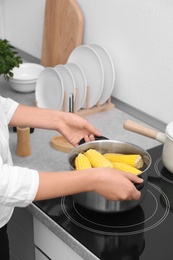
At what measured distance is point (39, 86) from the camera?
1675 millimetres

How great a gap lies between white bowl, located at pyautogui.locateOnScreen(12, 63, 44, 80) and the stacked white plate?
157 mm

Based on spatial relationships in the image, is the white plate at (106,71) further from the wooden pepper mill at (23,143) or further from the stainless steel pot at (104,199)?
the stainless steel pot at (104,199)

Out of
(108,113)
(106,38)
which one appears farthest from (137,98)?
(106,38)

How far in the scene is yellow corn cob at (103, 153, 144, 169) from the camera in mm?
1076

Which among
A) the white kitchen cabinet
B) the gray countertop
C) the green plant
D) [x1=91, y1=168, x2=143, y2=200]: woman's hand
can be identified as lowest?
the white kitchen cabinet

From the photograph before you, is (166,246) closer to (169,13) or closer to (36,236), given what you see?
(36,236)

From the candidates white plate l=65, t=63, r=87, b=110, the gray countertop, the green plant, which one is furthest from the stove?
the green plant

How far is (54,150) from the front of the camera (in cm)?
137

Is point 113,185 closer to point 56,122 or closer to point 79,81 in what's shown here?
point 56,122

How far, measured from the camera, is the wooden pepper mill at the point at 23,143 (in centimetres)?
131

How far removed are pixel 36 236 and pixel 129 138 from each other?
463 mm

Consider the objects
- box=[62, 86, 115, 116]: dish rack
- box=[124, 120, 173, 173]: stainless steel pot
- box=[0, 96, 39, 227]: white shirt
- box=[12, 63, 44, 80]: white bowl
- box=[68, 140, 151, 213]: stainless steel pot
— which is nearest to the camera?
Answer: box=[0, 96, 39, 227]: white shirt

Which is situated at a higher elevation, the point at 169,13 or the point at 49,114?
the point at 169,13

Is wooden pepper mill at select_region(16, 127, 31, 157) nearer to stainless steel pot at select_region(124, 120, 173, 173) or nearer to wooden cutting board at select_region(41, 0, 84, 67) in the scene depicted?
stainless steel pot at select_region(124, 120, 173, 173)
